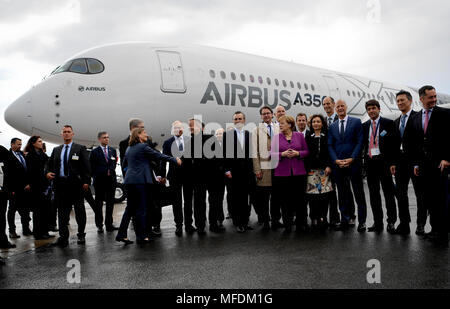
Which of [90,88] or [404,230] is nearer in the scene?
[404,230]

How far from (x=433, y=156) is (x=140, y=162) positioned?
4.17 meters

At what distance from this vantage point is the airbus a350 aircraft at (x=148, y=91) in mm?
9023

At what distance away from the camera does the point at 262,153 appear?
22.1ft

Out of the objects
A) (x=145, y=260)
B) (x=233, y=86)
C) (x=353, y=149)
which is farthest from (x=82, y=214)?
(x=233, y=86)

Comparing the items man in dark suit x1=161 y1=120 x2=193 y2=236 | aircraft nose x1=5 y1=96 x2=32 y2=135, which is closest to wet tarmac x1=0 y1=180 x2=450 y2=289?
man in dark suit x1=161 y1=120 x2=193 y2=236

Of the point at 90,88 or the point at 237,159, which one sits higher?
the point at 90,88

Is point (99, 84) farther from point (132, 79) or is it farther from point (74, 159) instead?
point (74, 159)

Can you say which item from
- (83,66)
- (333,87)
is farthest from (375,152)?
(333,87)

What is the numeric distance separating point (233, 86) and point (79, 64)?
13.6 ft

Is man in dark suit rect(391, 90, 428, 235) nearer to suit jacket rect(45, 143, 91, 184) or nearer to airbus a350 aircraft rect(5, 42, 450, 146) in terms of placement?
suit jacket rect(45, 143, 91, 184)

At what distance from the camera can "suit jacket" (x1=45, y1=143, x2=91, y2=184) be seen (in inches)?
243

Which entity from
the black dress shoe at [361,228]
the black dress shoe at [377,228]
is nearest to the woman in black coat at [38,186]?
the black dress shoe at [361,228]

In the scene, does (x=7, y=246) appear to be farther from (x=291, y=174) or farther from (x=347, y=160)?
(x=347, y=160)
